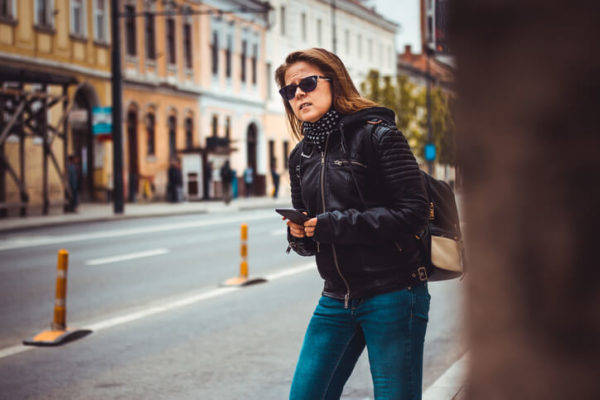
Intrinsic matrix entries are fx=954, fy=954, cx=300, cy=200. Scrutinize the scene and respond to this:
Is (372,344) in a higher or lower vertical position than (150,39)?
lower

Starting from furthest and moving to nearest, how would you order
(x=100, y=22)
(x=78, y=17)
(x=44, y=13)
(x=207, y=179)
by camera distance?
1. (x=207, y=179)
2. (x=100, y=22)
3. (x=78, y=17)
4. (x=44, y=13)

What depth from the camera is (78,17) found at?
36344 millimetres

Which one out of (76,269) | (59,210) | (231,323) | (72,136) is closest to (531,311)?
(231,323)

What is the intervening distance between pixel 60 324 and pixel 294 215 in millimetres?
5687

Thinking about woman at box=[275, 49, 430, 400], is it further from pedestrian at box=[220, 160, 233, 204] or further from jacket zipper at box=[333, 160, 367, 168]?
pedestrian at box=[220, 160, 233, 204]

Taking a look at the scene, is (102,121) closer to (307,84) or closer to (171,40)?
(171,40)

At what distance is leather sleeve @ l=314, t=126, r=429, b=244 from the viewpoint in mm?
2930

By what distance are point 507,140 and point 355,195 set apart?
218cm

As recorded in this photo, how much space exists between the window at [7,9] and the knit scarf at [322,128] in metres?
30.0

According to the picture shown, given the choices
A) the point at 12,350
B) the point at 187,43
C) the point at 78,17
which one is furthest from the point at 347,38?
the point at 12,350

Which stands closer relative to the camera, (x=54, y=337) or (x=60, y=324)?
(x=54, y=337)

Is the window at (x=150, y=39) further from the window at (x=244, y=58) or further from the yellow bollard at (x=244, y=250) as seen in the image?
the yellow bollard at (x=244, y=250)

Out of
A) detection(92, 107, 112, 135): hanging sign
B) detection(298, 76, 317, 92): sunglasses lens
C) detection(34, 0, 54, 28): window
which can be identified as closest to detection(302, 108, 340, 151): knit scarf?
detection(298, 76, 317, 92): sunglasses lens

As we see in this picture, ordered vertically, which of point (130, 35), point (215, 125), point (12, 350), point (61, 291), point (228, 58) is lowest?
point (12, 350)
